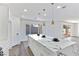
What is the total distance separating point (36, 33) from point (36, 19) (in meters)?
0.30

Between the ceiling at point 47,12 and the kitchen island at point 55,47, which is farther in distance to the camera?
the ceiling at point 47,12

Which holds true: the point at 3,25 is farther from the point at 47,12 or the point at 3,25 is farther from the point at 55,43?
the point at 55,43

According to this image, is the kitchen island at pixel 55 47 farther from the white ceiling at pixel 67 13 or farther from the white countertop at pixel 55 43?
the white ceiling at pixel 67 13

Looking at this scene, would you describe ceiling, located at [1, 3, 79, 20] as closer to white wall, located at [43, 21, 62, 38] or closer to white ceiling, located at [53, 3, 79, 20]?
white ceiling, located at [53, 3, 79, 20]

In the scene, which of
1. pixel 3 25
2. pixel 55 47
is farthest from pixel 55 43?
pixel 3 25

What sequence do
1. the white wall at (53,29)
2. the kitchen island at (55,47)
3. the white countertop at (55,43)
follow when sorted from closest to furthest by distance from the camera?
the kitchen island at (55,47) < the white countertop at (55,43) < the white wall at (53,29)

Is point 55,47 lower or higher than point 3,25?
lower

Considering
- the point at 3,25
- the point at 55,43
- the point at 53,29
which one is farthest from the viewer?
the point at 53,29

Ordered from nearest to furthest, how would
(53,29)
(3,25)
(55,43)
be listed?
(3,25)
(55,43)
(53,29)

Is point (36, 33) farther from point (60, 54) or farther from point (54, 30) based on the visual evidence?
point (60, 54)

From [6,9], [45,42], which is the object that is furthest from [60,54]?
[6,9]

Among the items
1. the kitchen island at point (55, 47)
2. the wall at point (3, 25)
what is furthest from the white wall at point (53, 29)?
the wall at point (3, 25)

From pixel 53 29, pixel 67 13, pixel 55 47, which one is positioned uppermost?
pixel 67 13

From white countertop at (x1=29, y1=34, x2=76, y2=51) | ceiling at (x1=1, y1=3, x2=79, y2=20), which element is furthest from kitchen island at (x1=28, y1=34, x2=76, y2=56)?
ceiling at (x1=1, y1=3, x2=79, y2=20)
